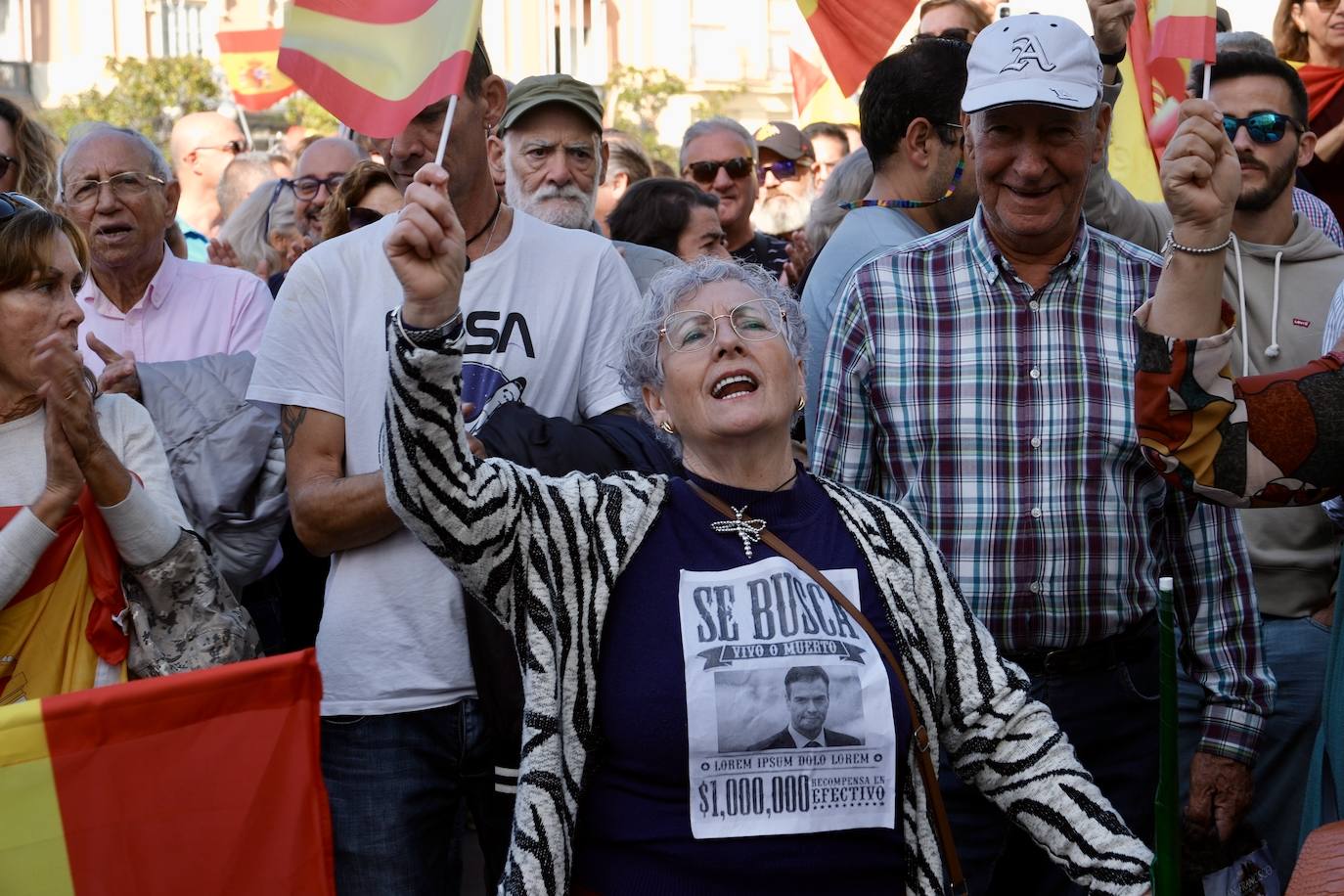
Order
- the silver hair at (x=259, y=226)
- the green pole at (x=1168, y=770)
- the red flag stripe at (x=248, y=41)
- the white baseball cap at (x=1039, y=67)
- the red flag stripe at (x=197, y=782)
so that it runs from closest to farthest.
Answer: the green pole at (x=1168, y=770)
the red flag stripe at (x=197, y=782)
the white baseball cap at (x=1039, y=67)
the silver hair at (x=259, y=226)
the red flag stripe at (x=248, y=41)

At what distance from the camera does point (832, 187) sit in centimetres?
594

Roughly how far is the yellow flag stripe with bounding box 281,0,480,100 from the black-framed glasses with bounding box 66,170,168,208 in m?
1.84

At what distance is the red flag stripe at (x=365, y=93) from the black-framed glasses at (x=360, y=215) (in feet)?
7.10

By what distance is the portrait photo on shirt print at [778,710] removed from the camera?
111 inches

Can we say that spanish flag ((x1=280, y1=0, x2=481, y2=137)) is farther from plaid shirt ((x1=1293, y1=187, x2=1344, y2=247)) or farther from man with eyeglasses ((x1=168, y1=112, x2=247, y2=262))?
man with eyeglasses ((x1=168, y1=112, x2=247, y2=262))

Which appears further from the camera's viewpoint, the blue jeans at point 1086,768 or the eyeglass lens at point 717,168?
the eyeglass lens at point 717,168

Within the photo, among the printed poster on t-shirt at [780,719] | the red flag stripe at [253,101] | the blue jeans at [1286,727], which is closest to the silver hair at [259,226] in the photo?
the red flag stripe at [253,101]

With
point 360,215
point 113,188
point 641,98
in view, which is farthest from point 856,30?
point 641,98

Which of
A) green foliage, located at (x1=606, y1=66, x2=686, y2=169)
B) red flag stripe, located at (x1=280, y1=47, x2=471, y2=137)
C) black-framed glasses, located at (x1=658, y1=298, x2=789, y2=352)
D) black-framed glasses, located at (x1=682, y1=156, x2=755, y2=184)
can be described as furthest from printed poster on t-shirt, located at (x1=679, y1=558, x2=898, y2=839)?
green foliage, located at (x1=606, y1=66, x2=686, y2=169)

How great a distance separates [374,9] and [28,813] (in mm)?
1583

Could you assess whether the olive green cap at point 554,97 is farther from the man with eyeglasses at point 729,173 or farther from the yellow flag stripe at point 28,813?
the yellow flag stripe at point 28,813

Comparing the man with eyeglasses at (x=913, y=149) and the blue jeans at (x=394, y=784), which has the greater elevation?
the man with eyeglasses at (x=913, y=149)

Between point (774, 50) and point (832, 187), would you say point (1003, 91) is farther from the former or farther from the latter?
point (774, 50)

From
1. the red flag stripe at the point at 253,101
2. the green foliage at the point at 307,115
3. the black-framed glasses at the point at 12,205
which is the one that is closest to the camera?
the black-framed glasses at the point at 12,205
